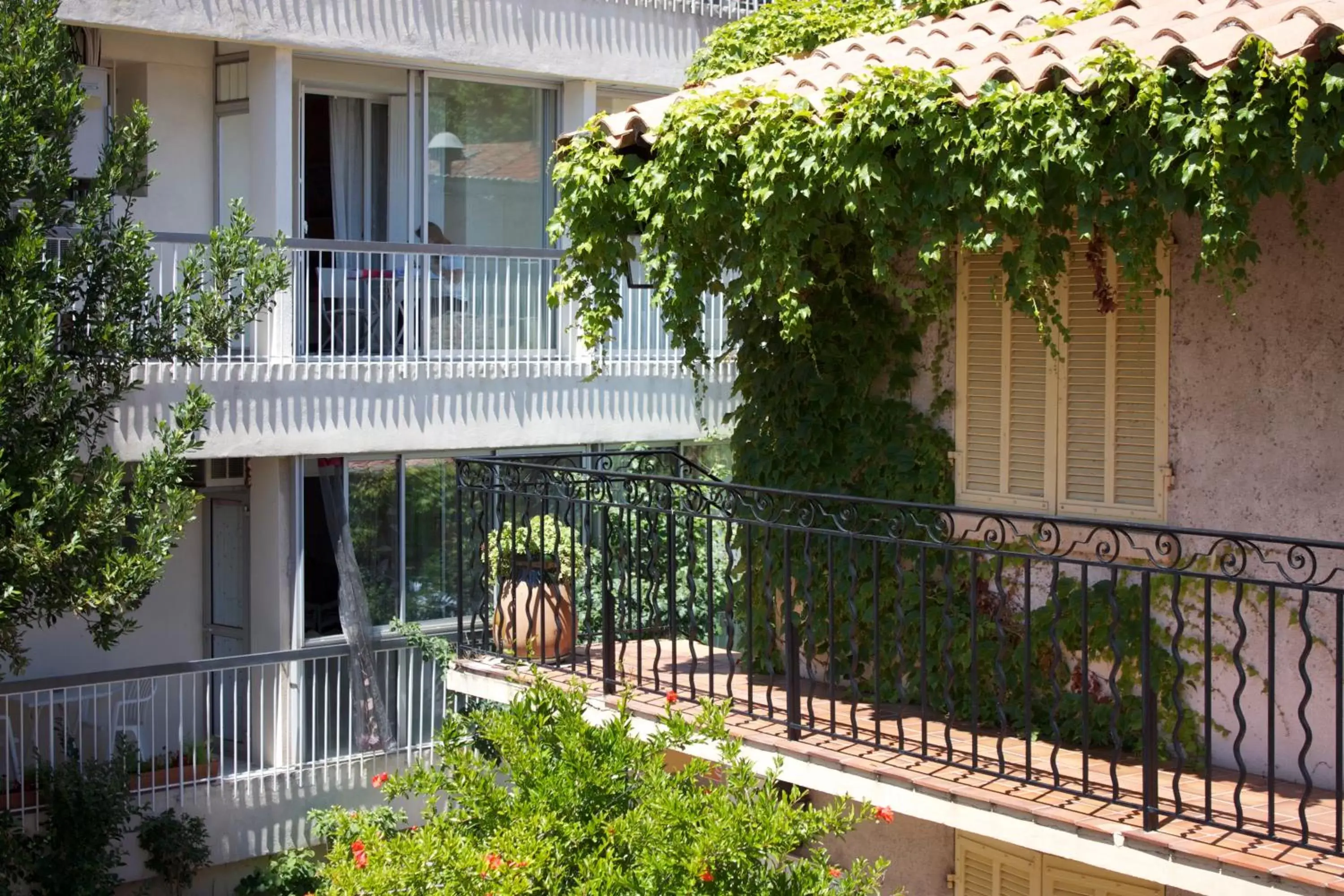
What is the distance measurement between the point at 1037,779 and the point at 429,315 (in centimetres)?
937

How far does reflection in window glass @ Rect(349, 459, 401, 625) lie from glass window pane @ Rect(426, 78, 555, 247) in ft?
8.72

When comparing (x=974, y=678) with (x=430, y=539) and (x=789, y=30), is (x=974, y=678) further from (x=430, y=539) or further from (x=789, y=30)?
(x=430, y=539)

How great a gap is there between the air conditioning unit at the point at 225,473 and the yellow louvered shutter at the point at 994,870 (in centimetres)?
916

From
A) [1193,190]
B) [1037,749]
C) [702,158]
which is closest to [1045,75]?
[1193,190]

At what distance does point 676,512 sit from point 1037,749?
2.14 metres

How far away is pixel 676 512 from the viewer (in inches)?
318

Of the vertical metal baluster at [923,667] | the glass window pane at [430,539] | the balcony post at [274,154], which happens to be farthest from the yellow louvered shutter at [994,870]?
the balcony post at [274,154]

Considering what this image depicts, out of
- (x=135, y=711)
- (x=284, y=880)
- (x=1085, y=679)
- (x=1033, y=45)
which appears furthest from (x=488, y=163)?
(x=1085, y=679)

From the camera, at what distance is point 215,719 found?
15.0 meters

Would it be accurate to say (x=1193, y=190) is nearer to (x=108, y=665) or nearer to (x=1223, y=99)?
(x=1223, y=99)

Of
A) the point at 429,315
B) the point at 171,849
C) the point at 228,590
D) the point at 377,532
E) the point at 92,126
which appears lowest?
the point at 171,849

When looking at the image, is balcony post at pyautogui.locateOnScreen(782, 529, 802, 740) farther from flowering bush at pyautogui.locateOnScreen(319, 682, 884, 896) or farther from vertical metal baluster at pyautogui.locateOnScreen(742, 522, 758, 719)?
flowering bush at pyautogui.locateOnScreen(319, 682, 884, 896)

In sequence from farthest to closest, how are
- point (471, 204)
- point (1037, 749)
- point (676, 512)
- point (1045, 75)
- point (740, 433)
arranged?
point (471, 204) < point (740, 433) < point (676, 512) < point (1037, 749) < point (1045, 75)

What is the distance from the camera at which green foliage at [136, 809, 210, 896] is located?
12.8 metres
